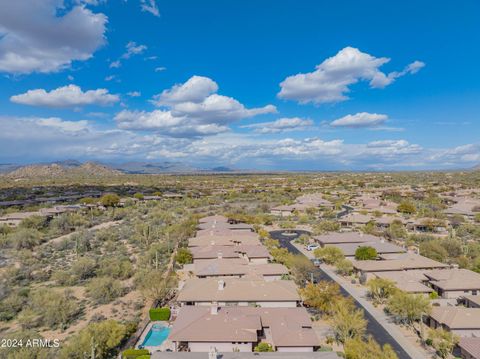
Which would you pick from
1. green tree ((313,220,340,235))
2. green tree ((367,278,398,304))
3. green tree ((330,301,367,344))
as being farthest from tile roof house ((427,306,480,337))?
green tree ((313,220,340,235))

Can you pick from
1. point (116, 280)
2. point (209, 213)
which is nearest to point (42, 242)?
point (116, 280)

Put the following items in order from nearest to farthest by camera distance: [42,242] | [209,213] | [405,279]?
[405,279], [42,242], [209,213]

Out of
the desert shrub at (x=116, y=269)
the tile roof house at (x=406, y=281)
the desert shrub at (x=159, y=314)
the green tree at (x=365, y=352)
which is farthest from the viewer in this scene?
the desert shrub at (x=116, y=269)

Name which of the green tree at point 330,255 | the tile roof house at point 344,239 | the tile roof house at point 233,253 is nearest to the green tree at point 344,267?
the green tree at point 330,255

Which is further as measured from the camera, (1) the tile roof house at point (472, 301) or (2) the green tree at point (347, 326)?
(1) the tile roof house at point (472, 301)

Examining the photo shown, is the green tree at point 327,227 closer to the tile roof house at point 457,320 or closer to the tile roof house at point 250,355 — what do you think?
the tile roof house at point 457,320

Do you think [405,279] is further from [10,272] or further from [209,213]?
[209,213]

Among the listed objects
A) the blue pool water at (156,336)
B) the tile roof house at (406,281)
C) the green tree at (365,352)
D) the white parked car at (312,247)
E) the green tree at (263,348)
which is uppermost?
the green tree at (365,352)

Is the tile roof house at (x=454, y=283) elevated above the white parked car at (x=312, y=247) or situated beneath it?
elevated above
